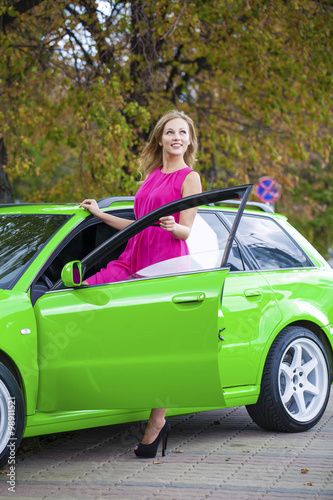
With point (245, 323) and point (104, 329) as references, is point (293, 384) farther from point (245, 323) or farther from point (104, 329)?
point (104, 329)

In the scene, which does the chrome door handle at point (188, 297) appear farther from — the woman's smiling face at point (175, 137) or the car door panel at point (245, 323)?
the woman's smiling face at point (175, 137)

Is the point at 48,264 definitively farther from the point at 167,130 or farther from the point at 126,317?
the point at 167,130

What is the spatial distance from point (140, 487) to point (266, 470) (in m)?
0.85

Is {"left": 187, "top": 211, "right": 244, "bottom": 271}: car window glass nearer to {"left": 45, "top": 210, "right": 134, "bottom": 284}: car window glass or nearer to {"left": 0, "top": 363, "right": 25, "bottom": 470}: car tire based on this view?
{"left": 45, "top": 210, "right": 134, "bottom": 284}: car window glass

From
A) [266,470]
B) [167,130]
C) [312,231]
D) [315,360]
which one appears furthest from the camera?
[312,231]

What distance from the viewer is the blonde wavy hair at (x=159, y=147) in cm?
526

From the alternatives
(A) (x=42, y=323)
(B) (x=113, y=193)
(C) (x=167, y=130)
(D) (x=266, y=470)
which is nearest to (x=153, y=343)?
(A) (x=42, y=323)

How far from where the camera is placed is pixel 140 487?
4352 mm

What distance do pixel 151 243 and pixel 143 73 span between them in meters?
8.21

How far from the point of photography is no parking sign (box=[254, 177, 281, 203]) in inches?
630

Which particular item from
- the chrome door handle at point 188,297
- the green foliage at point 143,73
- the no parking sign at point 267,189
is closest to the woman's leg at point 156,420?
the chrome door handle at point 188,297

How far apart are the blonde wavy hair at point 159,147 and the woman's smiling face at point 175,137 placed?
45mm

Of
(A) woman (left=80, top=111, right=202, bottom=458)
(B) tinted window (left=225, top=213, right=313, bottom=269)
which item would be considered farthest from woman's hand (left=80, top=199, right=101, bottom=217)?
(B) tinted window (left=225, top=213, right=313, bottom=269)

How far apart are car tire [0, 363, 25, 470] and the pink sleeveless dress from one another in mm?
783
